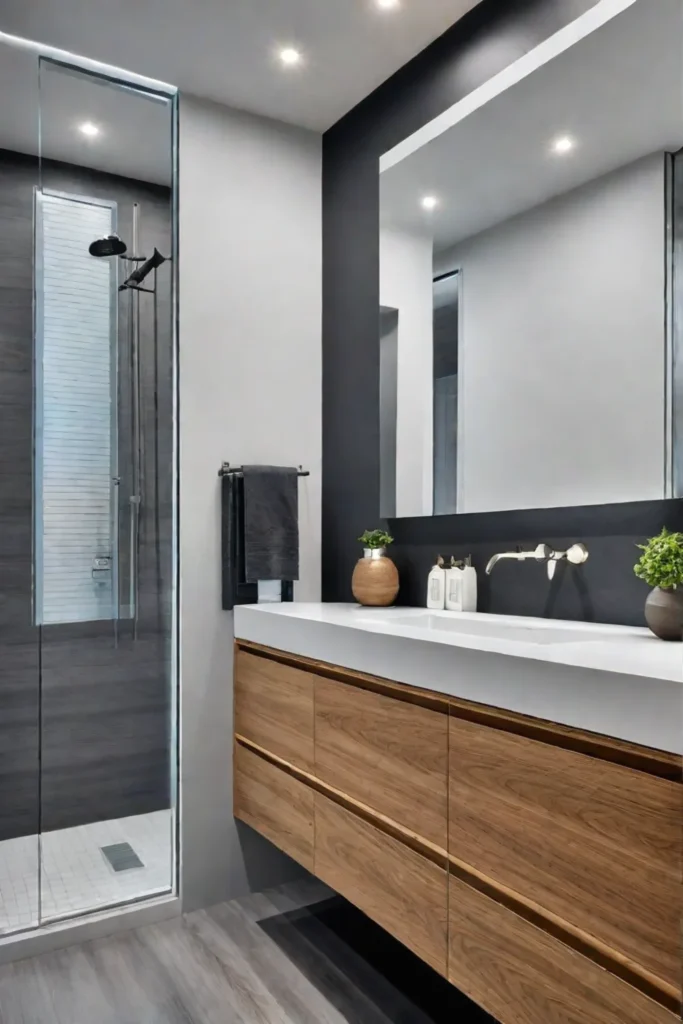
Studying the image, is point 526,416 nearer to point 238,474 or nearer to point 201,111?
point 238,474

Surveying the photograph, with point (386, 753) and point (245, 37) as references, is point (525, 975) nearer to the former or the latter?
point (386, 753)

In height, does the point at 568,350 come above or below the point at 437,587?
above

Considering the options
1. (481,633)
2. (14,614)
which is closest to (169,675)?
(14,614)

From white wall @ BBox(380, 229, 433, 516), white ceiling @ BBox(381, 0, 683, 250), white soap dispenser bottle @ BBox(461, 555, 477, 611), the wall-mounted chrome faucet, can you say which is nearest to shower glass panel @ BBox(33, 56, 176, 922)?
white wall @ BBox(380, 229, 433, 516)

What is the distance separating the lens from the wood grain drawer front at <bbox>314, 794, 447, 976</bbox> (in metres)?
1.52

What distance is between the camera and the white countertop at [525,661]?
1105 mm

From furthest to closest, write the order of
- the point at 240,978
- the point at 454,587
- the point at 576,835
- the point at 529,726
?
1. the point at 454,587
2. the point at 240,978
3. the point at 529,726
4. the point at 576,835

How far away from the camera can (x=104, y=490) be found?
2381 millimetres

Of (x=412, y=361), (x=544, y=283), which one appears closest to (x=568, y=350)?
(x=544, y=283)

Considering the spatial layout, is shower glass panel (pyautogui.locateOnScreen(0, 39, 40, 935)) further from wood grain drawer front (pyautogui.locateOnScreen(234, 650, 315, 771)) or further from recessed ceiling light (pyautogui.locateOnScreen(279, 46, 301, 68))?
recessed ceiling light (pyautogui.locateOnScreen(279, 46, 301, 68))

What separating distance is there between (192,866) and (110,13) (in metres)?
2.57

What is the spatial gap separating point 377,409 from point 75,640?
121cm

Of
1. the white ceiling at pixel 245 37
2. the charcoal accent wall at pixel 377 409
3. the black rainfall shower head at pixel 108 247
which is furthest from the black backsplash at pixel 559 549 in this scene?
the white ceiling at pixel 245 37

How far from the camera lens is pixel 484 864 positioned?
4.55ft
